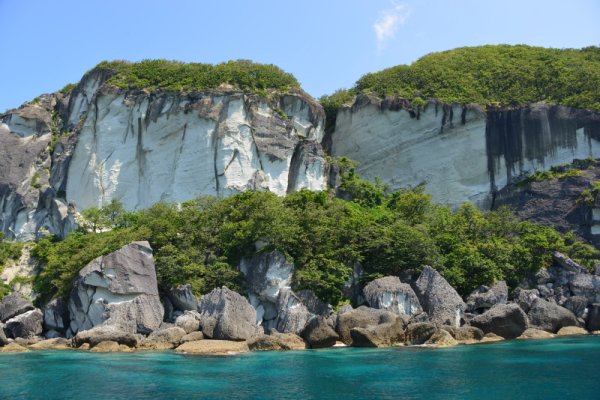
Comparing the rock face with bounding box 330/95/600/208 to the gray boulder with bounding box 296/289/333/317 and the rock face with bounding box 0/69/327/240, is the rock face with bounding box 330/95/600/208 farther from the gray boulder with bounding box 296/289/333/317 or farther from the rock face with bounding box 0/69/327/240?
the gray boulder with bounding box 296/289/333/317

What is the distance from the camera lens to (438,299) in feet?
97.1

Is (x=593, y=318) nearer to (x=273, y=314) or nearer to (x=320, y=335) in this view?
(x=320, y=335)

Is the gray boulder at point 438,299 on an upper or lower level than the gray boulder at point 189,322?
upper

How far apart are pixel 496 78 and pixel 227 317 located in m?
35.5

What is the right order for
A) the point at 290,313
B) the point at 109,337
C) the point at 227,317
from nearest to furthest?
the point at 109,337 < the point at 227,317 < the point at 290,313

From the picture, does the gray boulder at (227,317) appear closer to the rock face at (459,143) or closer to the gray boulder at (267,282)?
the gray boulder at (267,282)

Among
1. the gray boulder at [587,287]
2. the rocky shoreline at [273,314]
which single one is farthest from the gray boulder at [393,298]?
the gray boulder at [587,287]

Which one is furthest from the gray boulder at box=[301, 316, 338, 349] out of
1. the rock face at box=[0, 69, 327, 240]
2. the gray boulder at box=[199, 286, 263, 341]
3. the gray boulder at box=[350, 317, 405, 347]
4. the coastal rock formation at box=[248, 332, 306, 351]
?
the rock face at box=[0, 69, 327, 240]

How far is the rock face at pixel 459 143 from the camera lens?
45594 mm

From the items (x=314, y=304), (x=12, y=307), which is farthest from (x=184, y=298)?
(x=12, y=307)

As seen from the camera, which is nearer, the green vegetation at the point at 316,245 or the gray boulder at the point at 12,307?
the green vegetation at the point at 316,245

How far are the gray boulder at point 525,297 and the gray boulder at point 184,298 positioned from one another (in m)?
17.1

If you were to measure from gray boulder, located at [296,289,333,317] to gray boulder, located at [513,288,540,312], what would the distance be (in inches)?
398

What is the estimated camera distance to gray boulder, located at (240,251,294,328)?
3048 centimetres
